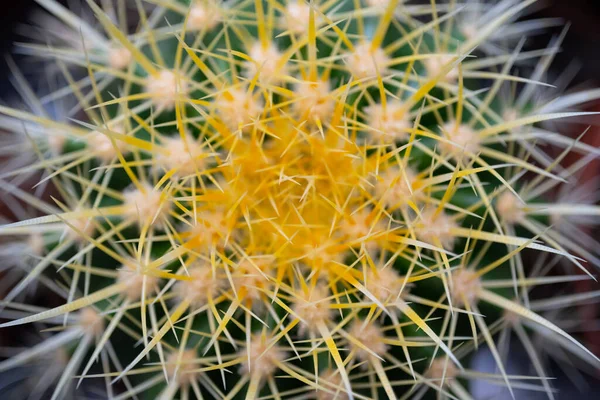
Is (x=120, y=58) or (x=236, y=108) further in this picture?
(x=120, y=58)

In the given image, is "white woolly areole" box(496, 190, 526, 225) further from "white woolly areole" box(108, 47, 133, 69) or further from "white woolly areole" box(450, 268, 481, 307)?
"white woolly areole" box(108, 47, 133, 69)

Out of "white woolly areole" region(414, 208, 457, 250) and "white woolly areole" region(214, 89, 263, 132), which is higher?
"white woolly areole" region(214, 89, 263, 132)

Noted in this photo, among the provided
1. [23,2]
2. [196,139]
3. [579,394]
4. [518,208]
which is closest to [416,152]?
[518,208]

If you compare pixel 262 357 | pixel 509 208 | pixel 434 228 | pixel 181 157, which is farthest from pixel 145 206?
pixel 509 208

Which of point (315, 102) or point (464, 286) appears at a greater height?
point (315, 102)

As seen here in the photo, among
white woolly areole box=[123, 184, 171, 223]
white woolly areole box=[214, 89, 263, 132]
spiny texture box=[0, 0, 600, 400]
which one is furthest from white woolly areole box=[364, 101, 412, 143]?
white woolly areole box=[123, 184, 171, 223]

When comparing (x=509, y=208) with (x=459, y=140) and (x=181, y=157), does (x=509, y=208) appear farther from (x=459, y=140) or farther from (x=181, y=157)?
(x=181, y=157)
